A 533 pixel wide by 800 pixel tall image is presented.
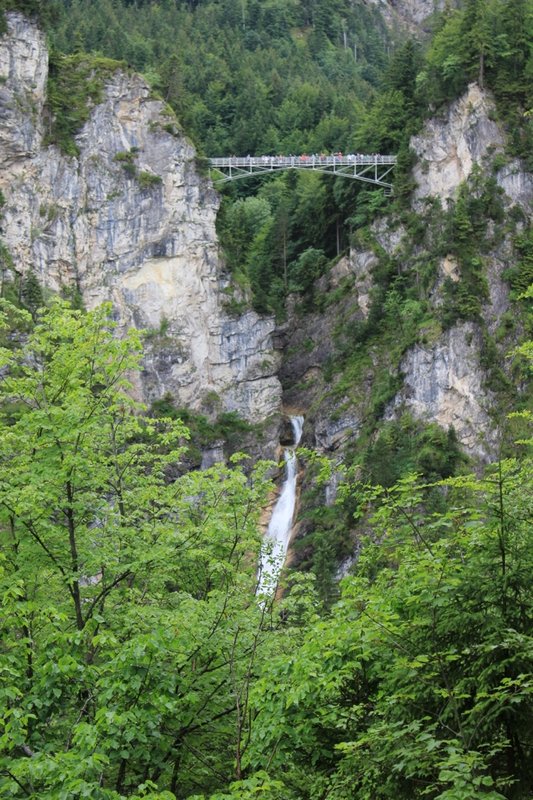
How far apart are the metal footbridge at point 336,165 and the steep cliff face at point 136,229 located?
454 centimetres

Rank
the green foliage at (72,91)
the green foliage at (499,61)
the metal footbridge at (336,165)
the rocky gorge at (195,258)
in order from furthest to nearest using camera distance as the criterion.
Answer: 1. the metal footbridge at (336,165)
2. the green foliage at (499,61)
3. the green foliage at (72,91)
4. the rocky gorge at (195,258)

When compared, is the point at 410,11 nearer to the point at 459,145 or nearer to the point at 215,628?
the point at 459,145

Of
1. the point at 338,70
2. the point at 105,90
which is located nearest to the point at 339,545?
the point at 105,90

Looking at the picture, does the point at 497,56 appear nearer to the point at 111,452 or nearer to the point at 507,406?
the point at 507,406

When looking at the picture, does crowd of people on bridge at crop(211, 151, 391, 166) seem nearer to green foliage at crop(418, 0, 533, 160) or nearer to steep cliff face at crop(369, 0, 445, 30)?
green foliage at crop(418, 0, 533, 160)

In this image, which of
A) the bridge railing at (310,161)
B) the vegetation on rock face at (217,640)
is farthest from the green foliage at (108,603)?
the bridge railing at (310,161)

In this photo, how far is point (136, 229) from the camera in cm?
6981

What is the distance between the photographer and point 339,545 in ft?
188

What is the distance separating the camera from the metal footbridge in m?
73.2

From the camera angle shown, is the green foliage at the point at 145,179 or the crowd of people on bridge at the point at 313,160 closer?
the green foliage at the point at 145,179

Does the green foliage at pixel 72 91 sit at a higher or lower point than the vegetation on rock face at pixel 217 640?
higher

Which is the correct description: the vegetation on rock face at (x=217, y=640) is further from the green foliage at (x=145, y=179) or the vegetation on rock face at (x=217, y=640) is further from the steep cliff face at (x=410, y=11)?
the steep cliff face at (x=410, y=11)

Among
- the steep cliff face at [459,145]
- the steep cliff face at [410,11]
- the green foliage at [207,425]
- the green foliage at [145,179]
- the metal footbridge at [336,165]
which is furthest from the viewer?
the steep cliff face at [410,11]

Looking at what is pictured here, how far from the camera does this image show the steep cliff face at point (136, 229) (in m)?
65.9
